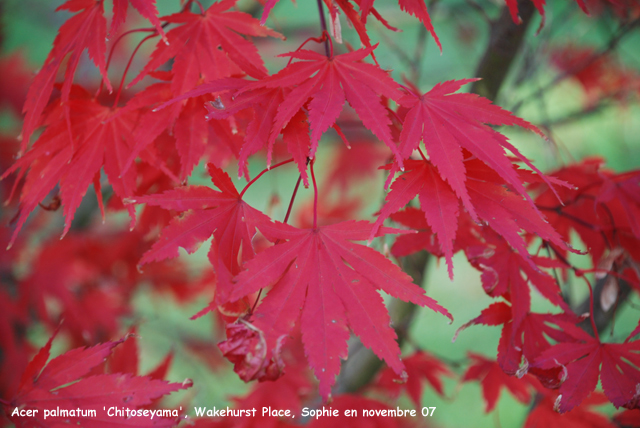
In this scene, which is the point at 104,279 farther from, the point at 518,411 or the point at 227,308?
the point at 518,411

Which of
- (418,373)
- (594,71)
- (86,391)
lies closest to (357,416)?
(418,373)

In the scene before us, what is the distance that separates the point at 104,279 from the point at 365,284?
1.26 metres

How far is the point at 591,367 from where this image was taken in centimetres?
49

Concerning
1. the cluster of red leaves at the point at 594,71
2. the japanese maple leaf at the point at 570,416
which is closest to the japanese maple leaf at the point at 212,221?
the japanese maple leaf at the point at 570,416

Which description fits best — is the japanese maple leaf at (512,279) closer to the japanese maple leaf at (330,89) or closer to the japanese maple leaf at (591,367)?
the japanese maple leaf at (591,367)

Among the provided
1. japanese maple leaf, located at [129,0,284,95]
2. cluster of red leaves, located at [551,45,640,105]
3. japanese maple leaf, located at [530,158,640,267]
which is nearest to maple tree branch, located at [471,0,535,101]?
japanese maple leaf, located at [530,158,640,267]

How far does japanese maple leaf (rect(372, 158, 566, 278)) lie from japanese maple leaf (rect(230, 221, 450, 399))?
0.16ft

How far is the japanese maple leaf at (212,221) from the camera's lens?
1.40ft

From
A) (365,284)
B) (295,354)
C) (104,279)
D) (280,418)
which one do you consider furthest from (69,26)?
(104,279)

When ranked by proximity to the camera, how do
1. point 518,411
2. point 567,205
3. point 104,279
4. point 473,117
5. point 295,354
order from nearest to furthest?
point 473,117, point 567,205, point 295,354, point 104,279, point 518,411

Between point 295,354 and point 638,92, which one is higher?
point 638,92

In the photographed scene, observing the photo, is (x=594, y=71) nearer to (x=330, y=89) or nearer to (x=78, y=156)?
(x=330, y=89)

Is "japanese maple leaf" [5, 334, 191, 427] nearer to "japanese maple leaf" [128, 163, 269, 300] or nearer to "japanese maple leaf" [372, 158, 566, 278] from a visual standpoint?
"japanese maple leaf" [128, 163, 269, 300]

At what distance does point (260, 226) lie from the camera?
44 centimetres
